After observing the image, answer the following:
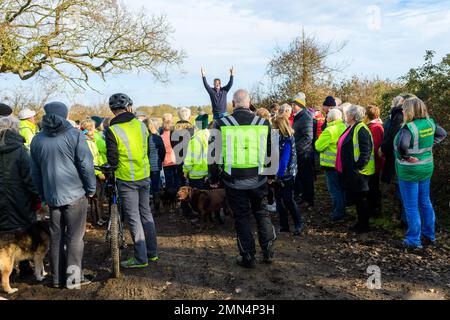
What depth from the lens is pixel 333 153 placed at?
757 cm

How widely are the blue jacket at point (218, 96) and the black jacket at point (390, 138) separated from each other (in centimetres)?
500

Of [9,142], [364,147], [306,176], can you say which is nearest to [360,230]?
[364,147]

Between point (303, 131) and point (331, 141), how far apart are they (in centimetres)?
84

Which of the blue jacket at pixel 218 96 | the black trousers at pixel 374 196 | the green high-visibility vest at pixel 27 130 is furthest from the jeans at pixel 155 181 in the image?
the black trousers at pixel 374 196

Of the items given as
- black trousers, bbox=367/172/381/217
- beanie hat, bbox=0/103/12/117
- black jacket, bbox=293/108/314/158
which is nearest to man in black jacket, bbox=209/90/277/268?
black trousers, bbox=367/172/381/217

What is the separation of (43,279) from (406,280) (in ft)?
16.0

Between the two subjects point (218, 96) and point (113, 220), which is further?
point (218, 96)

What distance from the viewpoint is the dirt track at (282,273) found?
4.70 m

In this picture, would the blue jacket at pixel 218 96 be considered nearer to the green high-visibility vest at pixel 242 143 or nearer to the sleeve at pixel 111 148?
the green high-visibility vest at pixel 242 143

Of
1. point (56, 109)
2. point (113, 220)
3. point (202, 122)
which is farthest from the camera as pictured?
point (202, 122)

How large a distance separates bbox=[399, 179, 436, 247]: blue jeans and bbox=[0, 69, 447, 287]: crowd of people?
15mm

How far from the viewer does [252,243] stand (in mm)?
5422

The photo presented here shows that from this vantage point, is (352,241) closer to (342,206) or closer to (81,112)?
(342,206)

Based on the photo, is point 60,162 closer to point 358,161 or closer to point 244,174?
point 244,174
